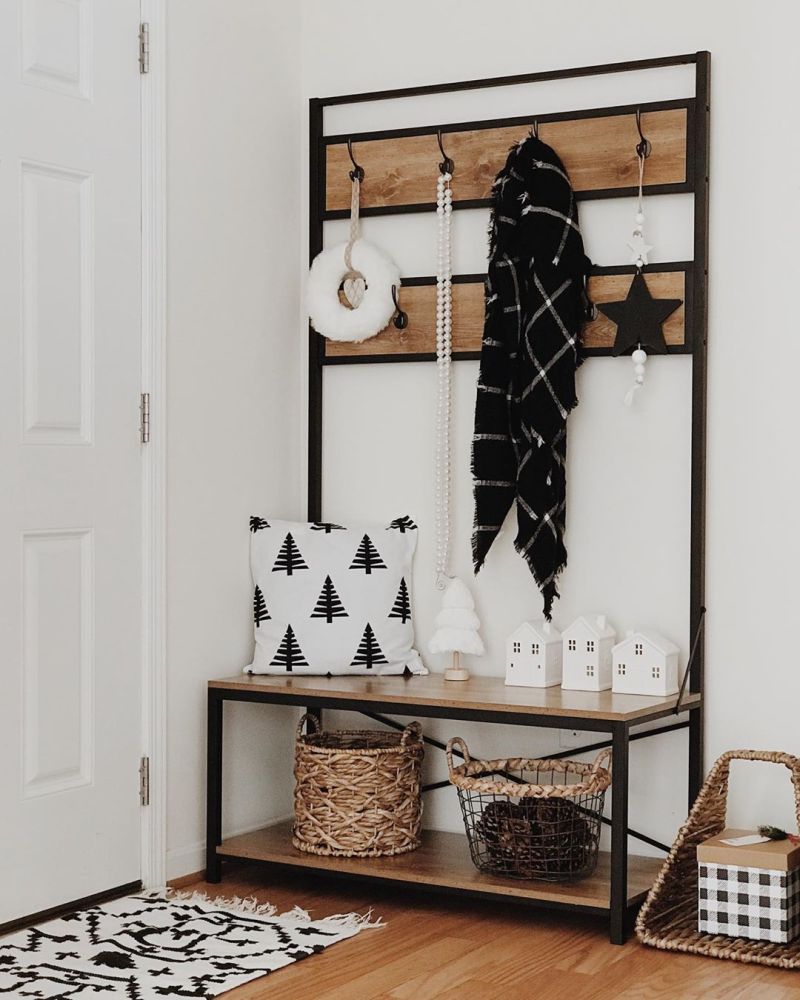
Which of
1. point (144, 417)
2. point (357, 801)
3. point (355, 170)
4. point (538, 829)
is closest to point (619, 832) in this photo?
point (538, 829)

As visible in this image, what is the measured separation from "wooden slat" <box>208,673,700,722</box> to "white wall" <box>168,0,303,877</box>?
185mm

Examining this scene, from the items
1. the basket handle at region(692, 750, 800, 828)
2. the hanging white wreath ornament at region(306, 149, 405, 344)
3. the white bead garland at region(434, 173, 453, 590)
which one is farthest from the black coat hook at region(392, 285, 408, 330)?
the basket handle at region(692, 750, 800, 828)

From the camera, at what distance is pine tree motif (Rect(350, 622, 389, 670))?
340 cm

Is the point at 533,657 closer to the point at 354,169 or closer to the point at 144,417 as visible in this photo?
the point at 144,417

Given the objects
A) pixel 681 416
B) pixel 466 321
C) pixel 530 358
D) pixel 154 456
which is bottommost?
pixel 154 456

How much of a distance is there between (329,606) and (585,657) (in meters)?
0.67

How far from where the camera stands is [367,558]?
11.4ft

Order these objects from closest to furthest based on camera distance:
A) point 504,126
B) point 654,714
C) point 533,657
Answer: point 654,714 < point 533,657 < point 504,126

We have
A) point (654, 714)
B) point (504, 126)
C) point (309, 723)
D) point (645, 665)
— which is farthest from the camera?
point (309, 723)

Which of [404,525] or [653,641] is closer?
[653,641]

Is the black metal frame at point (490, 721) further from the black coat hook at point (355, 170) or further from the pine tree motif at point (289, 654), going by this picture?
the black coat hook at point (355, 170)

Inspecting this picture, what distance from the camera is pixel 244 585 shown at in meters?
3.51

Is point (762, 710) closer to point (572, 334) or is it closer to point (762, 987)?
point (762, 987)

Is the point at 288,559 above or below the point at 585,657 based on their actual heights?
above
